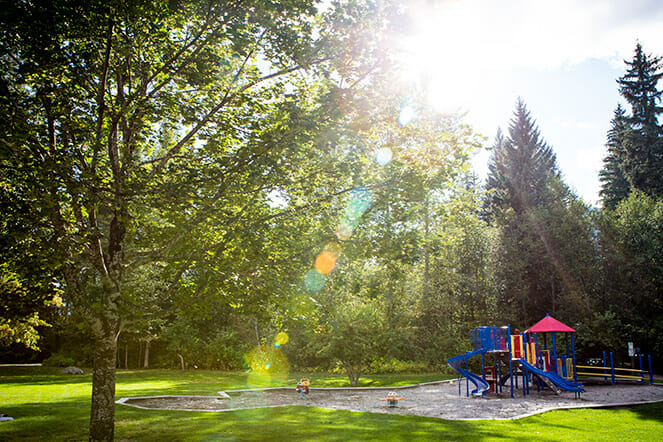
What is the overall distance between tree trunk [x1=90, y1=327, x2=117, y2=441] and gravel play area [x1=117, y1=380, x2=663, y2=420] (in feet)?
16.8

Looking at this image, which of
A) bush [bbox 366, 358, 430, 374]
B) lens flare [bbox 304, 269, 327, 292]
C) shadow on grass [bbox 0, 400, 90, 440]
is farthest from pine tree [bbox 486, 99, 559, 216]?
shadow on grass [bbox 0, 400, 90, 440]

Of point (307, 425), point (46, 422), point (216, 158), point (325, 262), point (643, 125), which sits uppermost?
point (643, 125)

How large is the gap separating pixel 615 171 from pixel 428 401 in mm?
32347

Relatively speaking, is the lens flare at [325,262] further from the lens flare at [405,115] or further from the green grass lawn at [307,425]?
the green grass lawn at [307,425]

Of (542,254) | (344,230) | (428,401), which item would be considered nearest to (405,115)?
(344,230)

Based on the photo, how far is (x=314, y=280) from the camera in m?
9.53

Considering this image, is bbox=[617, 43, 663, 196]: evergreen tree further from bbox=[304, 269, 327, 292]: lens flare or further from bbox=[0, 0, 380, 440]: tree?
bbox=[0, 0, 380, 440]: tree

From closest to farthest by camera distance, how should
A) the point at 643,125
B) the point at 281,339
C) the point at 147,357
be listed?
the point at 281,339 < the point at 147,357 < the point at 643,125

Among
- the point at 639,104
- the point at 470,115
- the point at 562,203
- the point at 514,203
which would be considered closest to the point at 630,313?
the point at 562,203

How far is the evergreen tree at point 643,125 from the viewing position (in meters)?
31.5

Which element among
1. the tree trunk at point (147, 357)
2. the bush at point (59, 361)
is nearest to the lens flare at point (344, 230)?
the tree trunk at point (147, 357)

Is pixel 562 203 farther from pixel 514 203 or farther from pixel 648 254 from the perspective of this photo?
pixel 648 254

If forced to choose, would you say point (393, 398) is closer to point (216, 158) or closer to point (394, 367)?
point (216, 158)

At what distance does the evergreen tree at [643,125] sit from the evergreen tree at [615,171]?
89cm
